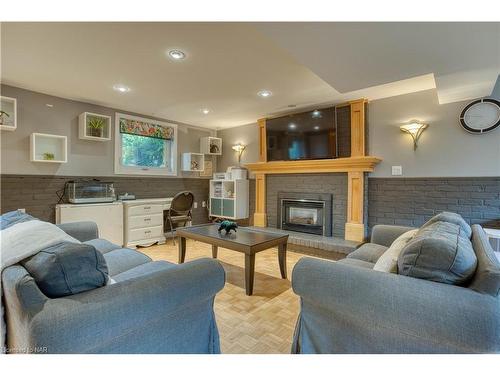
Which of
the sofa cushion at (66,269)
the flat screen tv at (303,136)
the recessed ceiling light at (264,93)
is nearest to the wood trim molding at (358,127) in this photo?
the flat screen tv at (303,136)

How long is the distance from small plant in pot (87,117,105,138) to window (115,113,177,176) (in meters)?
0.28

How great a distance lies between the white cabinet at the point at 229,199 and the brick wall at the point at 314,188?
0.51 metres

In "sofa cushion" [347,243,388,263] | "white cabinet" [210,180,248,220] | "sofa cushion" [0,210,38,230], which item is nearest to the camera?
"sofa cushion" [0,210,38,230]

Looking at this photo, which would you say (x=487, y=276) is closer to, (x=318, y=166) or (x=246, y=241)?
(x=246, y=241)

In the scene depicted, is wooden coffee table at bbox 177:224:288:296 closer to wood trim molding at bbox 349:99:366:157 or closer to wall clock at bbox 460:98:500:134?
wood trim molding at bbox 349:99:366:157

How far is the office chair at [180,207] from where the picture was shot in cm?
396

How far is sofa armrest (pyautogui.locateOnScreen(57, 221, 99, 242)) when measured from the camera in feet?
7.48

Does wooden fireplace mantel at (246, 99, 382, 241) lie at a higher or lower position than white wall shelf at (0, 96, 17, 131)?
lower

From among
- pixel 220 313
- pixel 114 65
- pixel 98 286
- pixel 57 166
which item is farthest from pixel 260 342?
pixel 57 166

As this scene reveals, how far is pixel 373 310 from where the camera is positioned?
1.03m

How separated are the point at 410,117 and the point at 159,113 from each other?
3.73 m

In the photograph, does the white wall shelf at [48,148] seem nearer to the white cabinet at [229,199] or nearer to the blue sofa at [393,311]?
the white cabinet at [229,199]

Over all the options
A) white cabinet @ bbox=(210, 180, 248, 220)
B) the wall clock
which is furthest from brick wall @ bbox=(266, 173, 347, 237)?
the wall clock

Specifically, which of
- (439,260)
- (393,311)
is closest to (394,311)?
(393,311)
